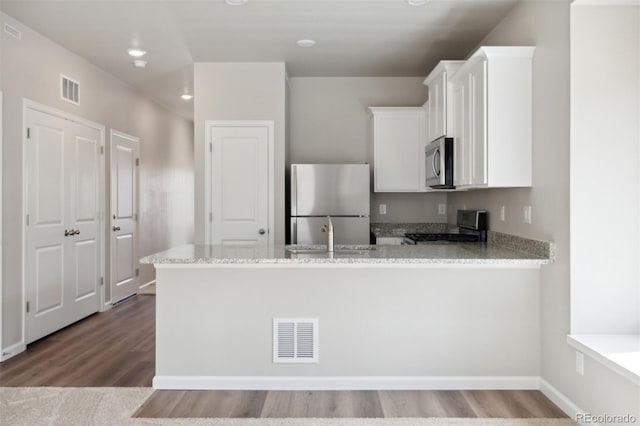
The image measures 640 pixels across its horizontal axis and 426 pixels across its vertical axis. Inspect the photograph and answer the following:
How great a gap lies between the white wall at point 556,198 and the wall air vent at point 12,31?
3735mm

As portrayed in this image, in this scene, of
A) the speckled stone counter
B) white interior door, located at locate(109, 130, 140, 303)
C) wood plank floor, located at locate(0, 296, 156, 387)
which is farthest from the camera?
white interior door, located at locate(109, 130, 140, 303)

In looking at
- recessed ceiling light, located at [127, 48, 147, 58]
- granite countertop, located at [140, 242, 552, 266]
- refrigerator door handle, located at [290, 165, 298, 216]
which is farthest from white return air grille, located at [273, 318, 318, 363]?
recessed ceiling light, located at [127, 48, 147, 58]

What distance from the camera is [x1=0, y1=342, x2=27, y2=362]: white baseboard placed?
3531mm

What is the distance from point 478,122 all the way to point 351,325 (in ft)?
5.14

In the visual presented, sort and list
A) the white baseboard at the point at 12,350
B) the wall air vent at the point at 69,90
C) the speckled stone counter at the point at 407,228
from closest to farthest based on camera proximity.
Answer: the white baseboard at the point at 12,350, the wall air vent at the point at 69,90, the speckled stone counter at the point at 407,228

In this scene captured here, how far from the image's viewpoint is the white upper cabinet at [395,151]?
489 cm

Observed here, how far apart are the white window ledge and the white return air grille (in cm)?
144

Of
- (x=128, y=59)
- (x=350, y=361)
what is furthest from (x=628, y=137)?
(x=128, y=59)

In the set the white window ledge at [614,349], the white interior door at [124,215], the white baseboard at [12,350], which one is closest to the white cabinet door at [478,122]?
the white window ledge at [614,349]

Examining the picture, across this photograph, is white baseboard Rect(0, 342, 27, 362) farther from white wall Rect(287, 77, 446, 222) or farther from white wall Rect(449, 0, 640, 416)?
white wall Rect(449, 0, 640, 416)

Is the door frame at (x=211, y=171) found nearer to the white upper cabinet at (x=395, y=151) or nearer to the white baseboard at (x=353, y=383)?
the white upper cabinet at (x=395, y=151)

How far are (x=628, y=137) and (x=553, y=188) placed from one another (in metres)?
0.45

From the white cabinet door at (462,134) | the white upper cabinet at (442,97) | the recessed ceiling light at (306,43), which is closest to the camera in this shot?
the white cabinet door at (462,134)

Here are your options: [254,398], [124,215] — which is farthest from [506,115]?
[124,215]
